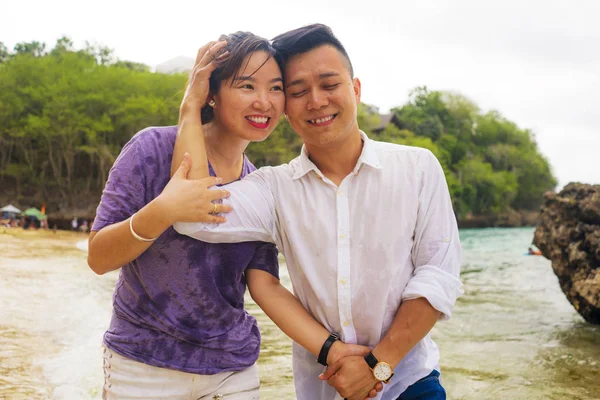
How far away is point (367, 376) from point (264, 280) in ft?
1.91

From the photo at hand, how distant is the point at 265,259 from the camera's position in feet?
7.55

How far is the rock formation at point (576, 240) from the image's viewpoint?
7477mm

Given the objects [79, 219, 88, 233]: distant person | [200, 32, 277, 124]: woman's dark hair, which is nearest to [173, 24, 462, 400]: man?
[200, 32, 277, 124]: woman's dark hair

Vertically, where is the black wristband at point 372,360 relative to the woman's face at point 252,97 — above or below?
below

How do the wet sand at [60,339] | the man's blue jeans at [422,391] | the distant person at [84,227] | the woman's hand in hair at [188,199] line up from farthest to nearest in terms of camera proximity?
the distant person at [84,227] < the wet sand at [60,339] < the man's blue jeans at [422,391] < the woman's hand in hair at [188,199]

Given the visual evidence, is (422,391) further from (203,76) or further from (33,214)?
(33,214)

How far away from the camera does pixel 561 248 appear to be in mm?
7957

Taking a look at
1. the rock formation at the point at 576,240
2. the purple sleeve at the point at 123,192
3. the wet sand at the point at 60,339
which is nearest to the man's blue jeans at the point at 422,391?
the purple sleeve at the point at 123,192

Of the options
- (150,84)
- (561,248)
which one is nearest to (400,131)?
(150,84)

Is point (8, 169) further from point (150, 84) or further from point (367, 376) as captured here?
point (367, 376)

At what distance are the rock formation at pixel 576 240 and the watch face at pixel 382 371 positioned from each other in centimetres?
649

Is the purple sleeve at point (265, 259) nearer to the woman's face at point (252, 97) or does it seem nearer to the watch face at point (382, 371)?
the woman's face at point (252, 97)

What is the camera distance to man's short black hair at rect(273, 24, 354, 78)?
2240mm

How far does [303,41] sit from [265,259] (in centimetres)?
94
